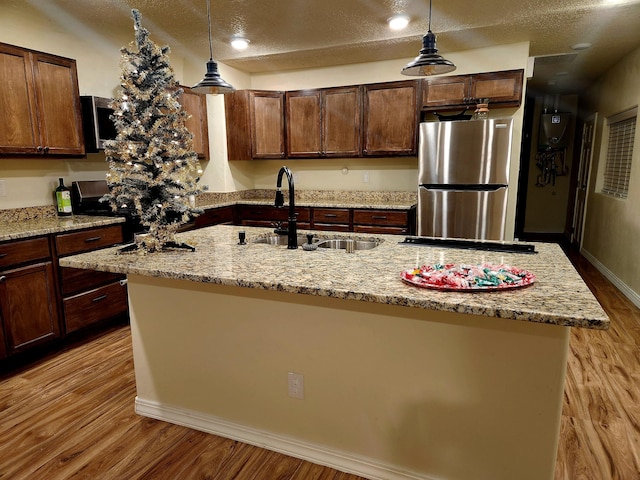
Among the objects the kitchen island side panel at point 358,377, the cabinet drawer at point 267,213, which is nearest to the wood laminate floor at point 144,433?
the kitchen island side panel at point 358,377

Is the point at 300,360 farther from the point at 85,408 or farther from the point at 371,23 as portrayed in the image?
the point at 371,23

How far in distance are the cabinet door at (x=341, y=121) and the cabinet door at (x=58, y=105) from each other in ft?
7.91

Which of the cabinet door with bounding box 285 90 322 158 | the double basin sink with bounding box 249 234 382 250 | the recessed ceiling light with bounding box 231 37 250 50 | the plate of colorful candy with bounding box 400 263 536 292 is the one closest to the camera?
the plate of colorful candy with bounding box 400 263 536 292

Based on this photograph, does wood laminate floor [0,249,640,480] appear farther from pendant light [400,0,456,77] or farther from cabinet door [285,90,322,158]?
cabinet door [285,90,322,158]

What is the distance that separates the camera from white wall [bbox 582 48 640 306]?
12.8ft

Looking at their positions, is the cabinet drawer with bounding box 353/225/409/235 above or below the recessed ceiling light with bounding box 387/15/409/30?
below

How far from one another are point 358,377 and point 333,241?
920 millimetres

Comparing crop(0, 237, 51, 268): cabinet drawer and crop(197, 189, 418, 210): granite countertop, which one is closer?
crop(0, 237, 51, 268): cabinet drawer

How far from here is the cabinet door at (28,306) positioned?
2.57 metres

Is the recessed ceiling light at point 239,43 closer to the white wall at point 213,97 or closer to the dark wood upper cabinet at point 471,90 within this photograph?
the white wall at point 213,97

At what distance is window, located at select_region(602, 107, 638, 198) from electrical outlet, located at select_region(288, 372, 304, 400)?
13.9 ft

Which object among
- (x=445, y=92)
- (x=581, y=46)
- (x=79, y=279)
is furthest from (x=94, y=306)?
(x=581, y=46)

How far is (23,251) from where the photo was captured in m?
2.62

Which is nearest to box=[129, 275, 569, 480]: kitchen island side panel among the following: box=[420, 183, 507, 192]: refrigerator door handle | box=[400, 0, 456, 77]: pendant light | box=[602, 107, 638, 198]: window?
box=[400, 0, 456, 77]: pendant light
